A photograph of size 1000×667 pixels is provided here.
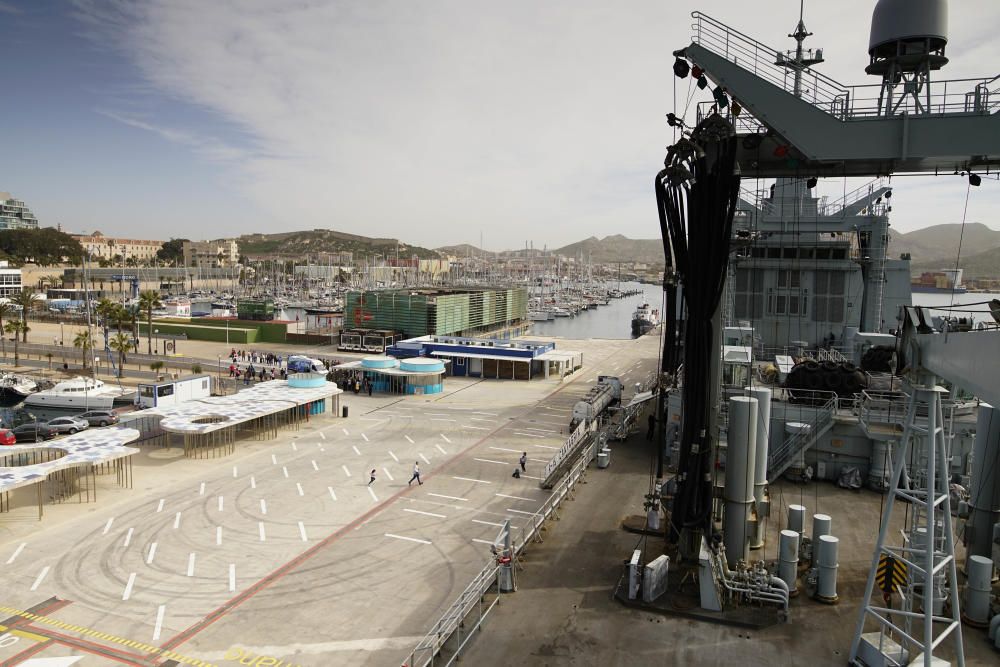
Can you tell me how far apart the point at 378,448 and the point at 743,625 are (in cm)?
2455

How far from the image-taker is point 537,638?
12336 millimetres

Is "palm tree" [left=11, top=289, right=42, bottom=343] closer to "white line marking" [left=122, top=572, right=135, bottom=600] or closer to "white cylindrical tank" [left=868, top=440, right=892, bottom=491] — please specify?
"white line marking" [left=122, top=572, right=135, bottom=600]

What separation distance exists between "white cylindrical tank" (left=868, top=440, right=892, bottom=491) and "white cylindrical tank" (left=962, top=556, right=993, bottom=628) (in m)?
9.47

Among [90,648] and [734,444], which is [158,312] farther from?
[734,444]

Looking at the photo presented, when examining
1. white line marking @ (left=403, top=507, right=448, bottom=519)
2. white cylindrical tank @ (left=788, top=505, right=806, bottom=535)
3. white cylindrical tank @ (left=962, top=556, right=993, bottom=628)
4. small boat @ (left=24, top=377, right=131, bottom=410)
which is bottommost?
white line marking @ (left=403, top=507, right=448, bottom=519)

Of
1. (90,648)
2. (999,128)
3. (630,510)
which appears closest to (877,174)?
(999,128)

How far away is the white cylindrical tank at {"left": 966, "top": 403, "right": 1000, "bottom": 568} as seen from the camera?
16.6 meters

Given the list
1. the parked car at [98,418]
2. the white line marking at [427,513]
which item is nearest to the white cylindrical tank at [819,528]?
the white line marking at [427,513]

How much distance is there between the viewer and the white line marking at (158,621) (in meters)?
16.2

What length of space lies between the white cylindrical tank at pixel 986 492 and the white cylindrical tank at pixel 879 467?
609 cm

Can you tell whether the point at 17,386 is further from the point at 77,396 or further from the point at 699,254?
the point at 699,254

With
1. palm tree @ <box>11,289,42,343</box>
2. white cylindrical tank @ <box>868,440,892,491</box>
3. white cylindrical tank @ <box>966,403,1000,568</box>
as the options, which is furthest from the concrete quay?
palm tree @ <box>11,289,42,343</box>

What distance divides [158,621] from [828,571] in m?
17.2

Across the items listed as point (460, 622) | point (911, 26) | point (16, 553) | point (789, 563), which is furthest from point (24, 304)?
point (911, 26)
